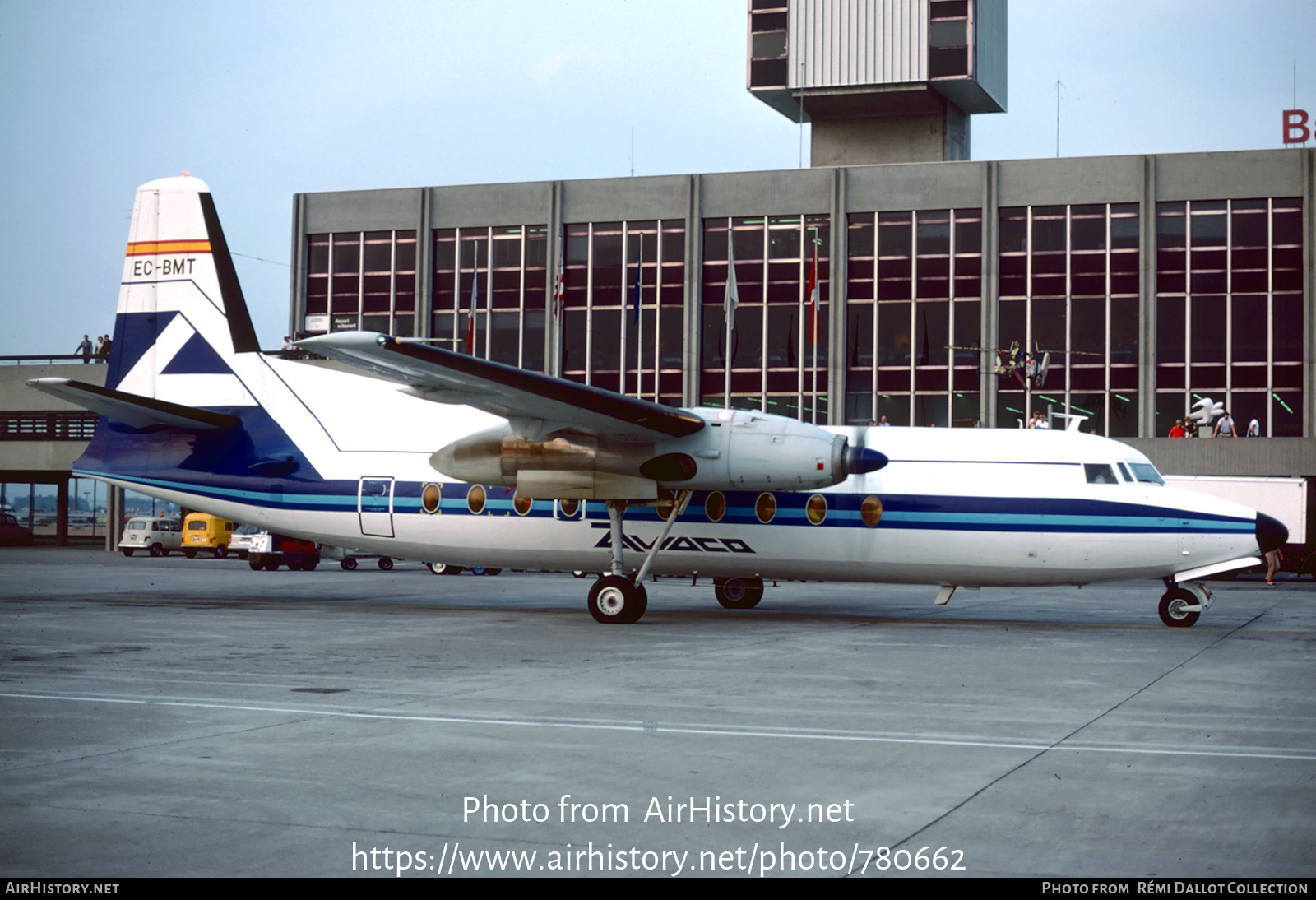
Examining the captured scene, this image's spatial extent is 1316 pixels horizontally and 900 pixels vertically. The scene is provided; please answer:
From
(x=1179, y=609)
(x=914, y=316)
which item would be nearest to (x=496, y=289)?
(x=914, y=316)

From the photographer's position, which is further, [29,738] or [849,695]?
[849,695]

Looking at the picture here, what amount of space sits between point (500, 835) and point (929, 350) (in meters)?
49.0

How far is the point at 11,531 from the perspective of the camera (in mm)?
65250

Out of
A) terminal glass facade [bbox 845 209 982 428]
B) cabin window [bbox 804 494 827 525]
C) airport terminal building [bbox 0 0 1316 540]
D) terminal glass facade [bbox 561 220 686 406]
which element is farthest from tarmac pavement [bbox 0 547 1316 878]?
terminal glass facade [bbox 561 220 686 406]

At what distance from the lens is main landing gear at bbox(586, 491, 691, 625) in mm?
19453

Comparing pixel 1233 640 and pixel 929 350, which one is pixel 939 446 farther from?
pixel 929 350

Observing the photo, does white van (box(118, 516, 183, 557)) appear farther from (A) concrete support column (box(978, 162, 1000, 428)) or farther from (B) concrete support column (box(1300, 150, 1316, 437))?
(B) concrete support column (box(1300, 150, 1316, 437))

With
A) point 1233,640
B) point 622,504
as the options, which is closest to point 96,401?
point 622,504

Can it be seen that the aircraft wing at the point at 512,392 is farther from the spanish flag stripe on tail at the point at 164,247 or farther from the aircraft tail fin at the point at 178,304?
the spanish flag stripe on tail at the point at 164,247

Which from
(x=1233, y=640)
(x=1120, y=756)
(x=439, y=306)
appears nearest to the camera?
(x=1120, y=756)

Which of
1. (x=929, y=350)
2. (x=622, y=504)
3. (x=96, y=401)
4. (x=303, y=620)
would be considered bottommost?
(x=303, y=620)

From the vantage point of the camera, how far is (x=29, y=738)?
29.1ft

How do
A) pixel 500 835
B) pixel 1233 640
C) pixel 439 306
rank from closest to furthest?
pixel 500 835 → pixel 1233 640 → pixel 439 306

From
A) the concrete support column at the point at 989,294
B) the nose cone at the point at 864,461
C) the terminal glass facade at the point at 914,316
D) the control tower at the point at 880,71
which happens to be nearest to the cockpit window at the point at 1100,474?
the nose cone at the point at 864,461
